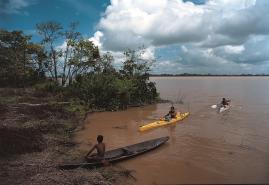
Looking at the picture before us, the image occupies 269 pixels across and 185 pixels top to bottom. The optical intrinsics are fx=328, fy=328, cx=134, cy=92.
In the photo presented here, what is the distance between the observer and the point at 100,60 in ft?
121

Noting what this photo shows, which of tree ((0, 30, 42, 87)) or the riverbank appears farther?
tree ((0, 30, 42, 87))

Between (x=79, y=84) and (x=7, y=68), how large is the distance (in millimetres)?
11531

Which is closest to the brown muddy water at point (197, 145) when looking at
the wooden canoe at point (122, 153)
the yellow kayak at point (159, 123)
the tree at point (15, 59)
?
the wooden canoe at point (122, 153)

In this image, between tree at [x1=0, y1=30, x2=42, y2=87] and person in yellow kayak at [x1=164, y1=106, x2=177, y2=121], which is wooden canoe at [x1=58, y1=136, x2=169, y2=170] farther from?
tree at [x1=0, y1=30, x2=42, y2=87]

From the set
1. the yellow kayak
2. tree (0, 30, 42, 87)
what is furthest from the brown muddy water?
tree (0, 30, 42, 87)

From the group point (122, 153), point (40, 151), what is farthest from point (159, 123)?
point (40, 151)

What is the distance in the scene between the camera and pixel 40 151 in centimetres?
1272

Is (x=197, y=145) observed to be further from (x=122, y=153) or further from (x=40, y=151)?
(x=40, y=151)

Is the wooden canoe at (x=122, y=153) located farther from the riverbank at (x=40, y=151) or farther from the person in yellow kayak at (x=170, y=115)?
the person in yellow kayak at (x=170, y=115)

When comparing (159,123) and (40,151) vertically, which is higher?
(159,123)

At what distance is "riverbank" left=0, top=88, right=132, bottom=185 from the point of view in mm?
9664

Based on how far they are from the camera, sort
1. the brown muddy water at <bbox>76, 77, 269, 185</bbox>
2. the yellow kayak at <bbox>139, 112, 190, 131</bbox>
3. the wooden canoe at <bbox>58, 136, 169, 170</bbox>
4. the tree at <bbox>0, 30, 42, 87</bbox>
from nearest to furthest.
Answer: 1. the wooden canoe at <bbox>58, 136, 169, 170</bbox>
2. the brown muddy water at <bbox>76, 77, 269, 185</bbox>
3. the yellow kayak at <bbox>139, 112, 190, 131</bbox>
4. the tree at <bbox>0, 30, 42, 87</bbox>

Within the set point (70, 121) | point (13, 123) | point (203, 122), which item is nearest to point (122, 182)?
point (13, 123)

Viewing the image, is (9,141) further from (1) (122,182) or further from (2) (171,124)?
(2) (171,124)
